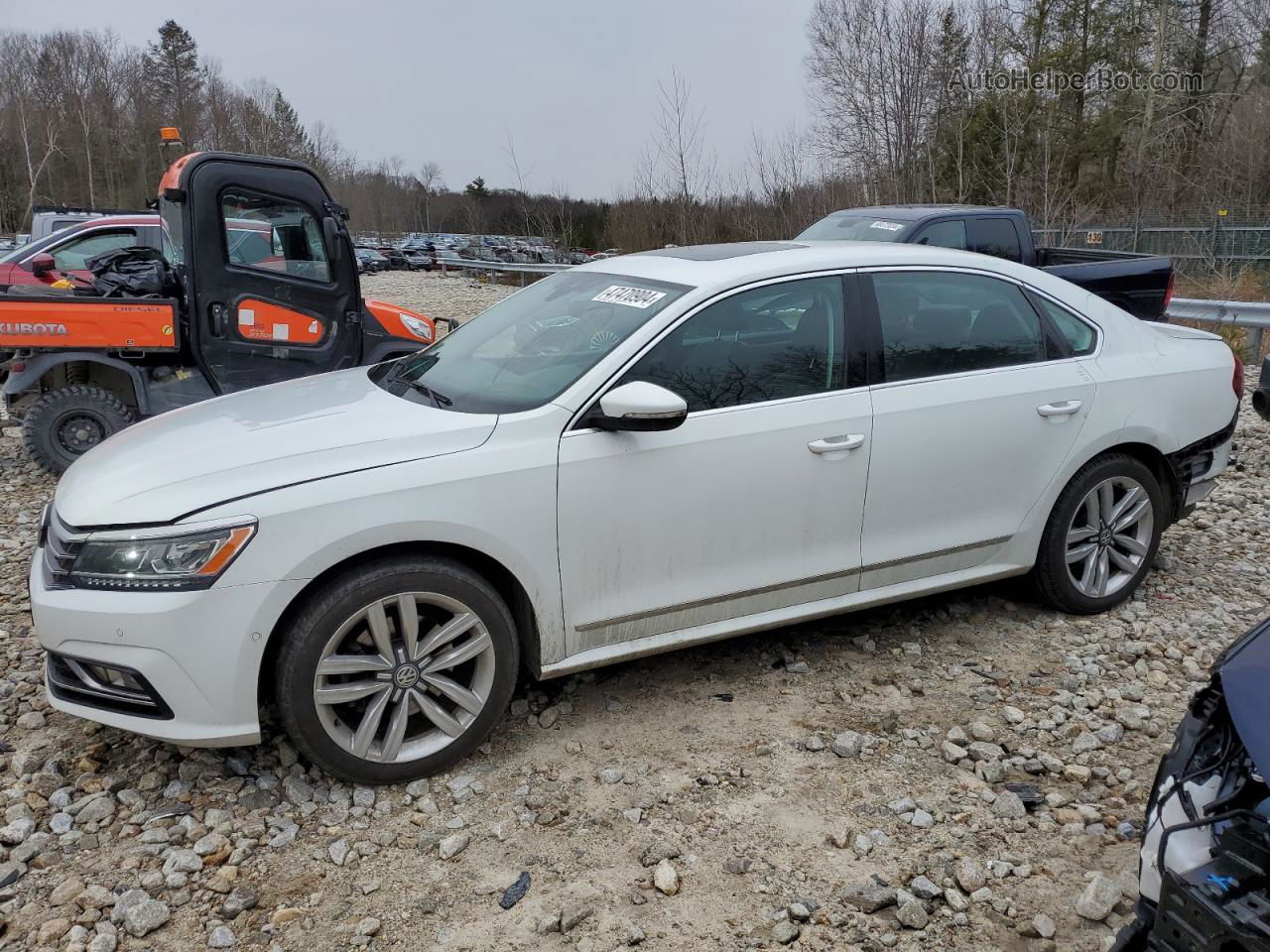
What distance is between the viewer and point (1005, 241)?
910 cm

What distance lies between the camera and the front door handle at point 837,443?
360 centimetres

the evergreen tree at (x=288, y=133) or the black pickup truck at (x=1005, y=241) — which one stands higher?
the evergreen tree at (x=288, y=133)

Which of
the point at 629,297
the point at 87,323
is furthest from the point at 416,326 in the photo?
the point at 629,297

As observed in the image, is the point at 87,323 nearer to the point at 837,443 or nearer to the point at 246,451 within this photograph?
the point at 246,451

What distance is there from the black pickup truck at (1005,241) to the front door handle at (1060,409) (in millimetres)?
4587

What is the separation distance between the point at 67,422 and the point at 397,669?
5.54m

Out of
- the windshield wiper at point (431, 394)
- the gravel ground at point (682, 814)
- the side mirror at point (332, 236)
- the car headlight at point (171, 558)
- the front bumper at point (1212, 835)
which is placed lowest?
the gravel ground at point (682, 814)

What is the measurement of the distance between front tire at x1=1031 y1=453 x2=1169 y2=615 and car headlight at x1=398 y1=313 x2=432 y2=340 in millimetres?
5444

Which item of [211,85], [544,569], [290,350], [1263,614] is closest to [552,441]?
[544,569]

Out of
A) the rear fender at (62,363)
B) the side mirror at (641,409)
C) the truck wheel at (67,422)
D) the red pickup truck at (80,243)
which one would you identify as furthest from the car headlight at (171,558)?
the red pickup truck at (80,243)

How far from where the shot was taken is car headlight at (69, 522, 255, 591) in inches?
112

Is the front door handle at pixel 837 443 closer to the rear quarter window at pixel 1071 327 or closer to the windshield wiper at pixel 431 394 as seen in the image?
the rear quarter window at pixel 1071 327

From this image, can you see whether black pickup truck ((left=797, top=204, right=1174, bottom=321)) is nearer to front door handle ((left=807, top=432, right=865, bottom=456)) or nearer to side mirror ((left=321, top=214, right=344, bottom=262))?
side mirror ((left=321, top=214, right=344, bottom=262))
